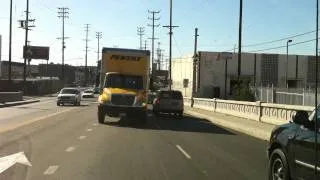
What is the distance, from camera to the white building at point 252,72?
299 feet

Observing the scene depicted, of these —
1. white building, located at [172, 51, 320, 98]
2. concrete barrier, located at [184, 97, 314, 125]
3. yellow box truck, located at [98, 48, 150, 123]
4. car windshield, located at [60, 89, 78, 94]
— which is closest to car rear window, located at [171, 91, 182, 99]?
concrete barrier, located at [184, 97, 314, 125]

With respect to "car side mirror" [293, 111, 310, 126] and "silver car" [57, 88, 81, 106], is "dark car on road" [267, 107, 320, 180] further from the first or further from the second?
"silver car" [57, 88, 81, 106]

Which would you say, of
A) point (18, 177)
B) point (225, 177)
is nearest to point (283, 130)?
point (225, 177)

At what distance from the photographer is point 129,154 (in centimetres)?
1670

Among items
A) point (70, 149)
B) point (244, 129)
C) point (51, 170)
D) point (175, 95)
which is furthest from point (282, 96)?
point (51, 170)

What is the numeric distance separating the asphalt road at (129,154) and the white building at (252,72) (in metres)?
65.6

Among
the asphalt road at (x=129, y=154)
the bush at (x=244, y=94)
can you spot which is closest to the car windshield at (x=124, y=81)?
the asphalt road at (x=129, y=154)

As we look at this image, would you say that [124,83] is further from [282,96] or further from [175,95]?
[282,96]

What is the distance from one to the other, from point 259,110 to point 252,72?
61024 millimetres

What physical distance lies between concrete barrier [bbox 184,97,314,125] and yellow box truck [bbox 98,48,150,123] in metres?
6.20

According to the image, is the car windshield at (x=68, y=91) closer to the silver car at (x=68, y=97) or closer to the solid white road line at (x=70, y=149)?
the silver car at (x=68, y=97)

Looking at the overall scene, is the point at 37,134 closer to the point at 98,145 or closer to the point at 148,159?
the point at 98,145

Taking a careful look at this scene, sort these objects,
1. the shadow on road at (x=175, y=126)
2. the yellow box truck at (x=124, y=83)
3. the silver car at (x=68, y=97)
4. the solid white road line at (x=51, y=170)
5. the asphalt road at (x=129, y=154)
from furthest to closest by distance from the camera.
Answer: the silver car at (x=68, y=97) → the yellow box truck at (x=124, y=83) → the shadow on road at (x=175, y=126) → the asphalt road at (x=129, y=154) → the solid white road line at (x=51, y=170)

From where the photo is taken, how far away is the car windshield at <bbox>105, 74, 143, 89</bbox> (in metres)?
30.6
